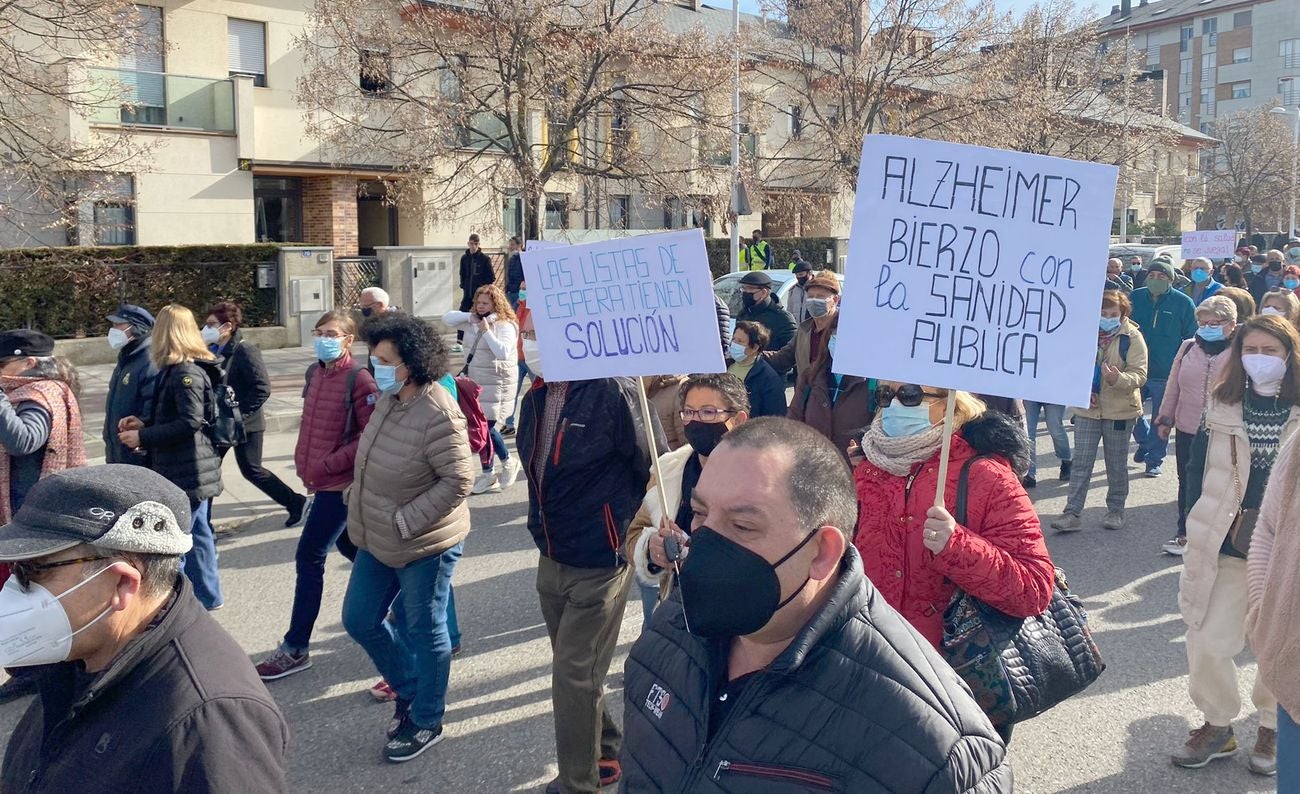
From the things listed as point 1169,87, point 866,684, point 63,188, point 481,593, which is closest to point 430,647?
point 481,593

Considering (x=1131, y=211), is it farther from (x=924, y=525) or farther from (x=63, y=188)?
(x=924, y=525)

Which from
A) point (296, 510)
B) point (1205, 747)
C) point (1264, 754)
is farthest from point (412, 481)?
point (296, 510)

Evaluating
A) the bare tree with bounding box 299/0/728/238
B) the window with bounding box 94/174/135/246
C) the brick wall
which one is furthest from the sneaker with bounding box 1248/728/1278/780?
the brick wall

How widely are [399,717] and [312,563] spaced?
113 cm

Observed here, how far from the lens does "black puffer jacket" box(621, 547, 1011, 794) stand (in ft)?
6.21

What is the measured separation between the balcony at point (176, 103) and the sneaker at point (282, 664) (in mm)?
18955

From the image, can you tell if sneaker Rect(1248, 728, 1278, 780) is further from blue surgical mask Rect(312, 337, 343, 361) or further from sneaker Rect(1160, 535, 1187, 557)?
blue surgical mask Rect(312, 337, 343, 361)

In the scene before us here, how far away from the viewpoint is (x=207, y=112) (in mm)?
23000

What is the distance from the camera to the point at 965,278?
10.3 ft

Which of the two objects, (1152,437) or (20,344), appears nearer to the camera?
(20,344)

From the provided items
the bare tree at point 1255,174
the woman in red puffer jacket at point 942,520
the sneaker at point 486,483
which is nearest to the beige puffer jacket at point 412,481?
the woman in red puffer jacket at point 942,520

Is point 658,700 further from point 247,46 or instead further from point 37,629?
point 247,46

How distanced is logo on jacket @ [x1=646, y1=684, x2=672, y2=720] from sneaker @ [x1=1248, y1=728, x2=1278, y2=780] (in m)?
3.41

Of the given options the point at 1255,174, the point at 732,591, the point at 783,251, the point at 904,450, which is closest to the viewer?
the point at 732,591
